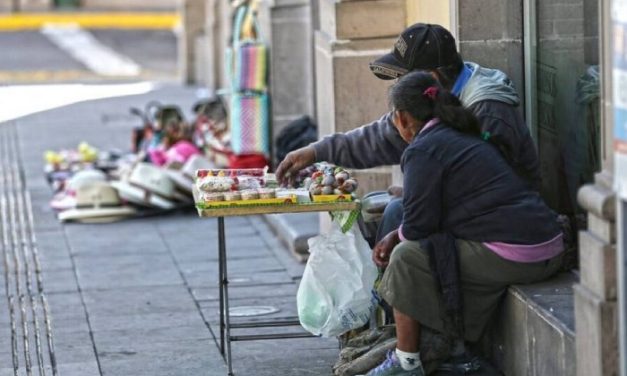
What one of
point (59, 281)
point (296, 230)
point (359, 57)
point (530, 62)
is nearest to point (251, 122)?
point (296, 230)

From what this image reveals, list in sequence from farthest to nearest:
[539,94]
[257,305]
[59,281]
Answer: [59,281], [257,305], [539,94]

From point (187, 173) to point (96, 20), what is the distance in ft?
81.4

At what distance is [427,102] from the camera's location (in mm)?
6008

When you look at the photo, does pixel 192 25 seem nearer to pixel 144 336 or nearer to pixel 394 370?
pixel 144 336

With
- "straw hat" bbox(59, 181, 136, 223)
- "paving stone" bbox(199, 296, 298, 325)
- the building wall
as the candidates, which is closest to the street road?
"straw hat" bbox(59, 181, 136, 223)

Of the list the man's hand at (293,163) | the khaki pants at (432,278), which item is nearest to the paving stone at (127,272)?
the man's hand at (293,163)

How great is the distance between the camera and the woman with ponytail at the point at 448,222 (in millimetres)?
5938

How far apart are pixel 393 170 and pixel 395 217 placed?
2276 mm

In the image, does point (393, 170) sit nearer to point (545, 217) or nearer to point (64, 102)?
point (545, 217)

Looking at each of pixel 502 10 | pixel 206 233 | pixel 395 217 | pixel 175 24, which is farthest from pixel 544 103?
pixel 175 24

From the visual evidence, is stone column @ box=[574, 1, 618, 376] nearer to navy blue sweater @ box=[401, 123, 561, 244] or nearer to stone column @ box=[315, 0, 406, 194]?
navy blue sweater @ box=[401, 123, 561, 244]

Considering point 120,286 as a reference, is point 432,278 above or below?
above

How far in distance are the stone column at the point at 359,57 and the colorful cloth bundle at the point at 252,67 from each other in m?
2.86

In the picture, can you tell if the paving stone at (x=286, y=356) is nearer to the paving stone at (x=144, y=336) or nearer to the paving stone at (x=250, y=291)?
the paving stone at (x=144, y=336)
